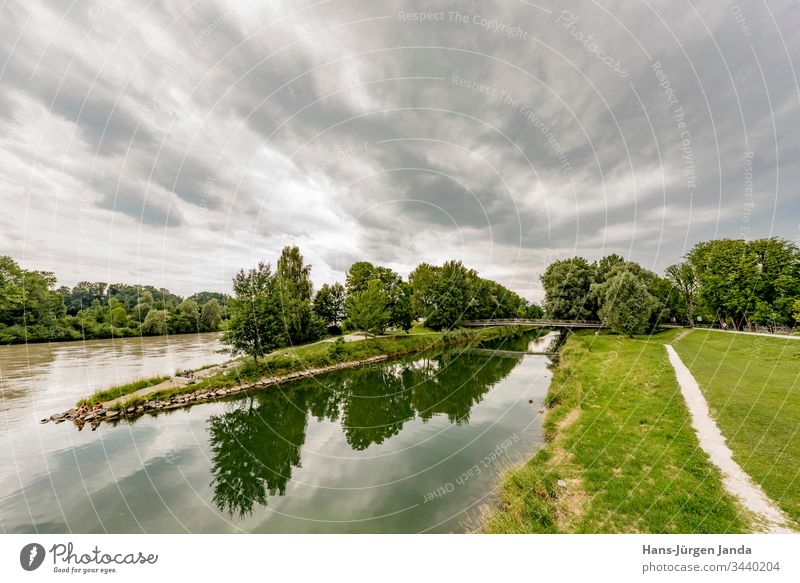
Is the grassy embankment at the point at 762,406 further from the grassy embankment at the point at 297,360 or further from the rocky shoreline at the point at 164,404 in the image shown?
the grassy embankment at the point at 297,360

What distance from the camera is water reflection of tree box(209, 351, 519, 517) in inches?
487

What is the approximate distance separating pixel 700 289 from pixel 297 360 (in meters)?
57.2

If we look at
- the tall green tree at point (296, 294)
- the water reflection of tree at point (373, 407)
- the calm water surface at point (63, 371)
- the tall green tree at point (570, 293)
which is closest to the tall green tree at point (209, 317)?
the calm water surface at point (63, 371)

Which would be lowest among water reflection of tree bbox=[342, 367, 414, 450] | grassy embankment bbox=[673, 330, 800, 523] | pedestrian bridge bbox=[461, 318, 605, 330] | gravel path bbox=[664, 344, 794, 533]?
water reflection of tree bbox=[342, 367, 414, 450]

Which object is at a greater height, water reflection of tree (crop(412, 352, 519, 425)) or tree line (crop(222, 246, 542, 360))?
tree line (crop(222, 246, 542, 360))

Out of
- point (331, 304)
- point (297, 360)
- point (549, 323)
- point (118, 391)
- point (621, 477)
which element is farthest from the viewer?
point (549, 323)

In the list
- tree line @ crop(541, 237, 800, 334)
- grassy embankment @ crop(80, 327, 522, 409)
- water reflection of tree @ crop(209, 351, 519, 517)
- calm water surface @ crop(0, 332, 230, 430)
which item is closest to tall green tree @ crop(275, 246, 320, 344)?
grassy embankment @ crop(80, 327, 522, 409)

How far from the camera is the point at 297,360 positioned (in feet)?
100

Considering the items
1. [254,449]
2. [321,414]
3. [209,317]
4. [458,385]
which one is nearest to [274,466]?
[254,449]

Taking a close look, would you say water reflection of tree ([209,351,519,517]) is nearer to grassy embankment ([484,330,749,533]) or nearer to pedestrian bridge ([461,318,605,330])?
grassy embankment ([484,330,749,533])

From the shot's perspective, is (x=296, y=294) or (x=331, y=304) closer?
(x=296, y=294)

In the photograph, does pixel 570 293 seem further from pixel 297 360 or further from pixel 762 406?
pixel 297 360

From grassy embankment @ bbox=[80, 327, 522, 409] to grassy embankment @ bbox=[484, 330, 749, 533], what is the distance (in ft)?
75.5
